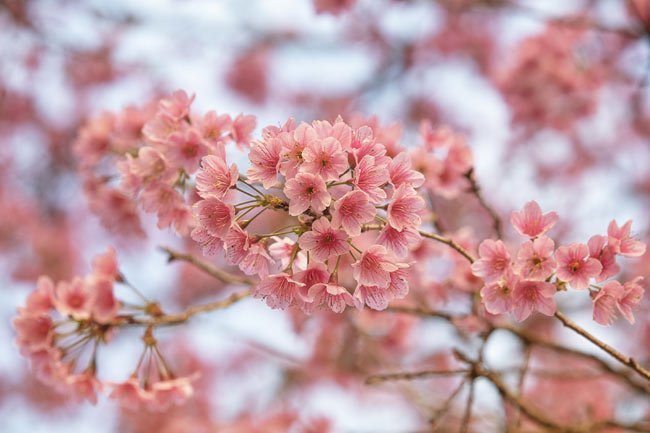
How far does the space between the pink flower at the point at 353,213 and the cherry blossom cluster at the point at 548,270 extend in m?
0.34

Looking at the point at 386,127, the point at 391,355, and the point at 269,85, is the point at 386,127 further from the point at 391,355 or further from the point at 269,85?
the point at 269,85

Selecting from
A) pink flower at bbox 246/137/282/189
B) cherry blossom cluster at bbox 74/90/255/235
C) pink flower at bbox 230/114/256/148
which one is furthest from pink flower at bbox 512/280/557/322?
pink flower at bbox 230/114/256/148

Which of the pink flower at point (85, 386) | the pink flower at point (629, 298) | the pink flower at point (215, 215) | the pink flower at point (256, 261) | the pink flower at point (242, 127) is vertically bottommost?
the pink flower at point (85, 386)

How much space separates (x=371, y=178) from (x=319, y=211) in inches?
5.7

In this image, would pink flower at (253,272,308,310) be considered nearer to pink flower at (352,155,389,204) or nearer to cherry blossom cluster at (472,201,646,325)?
pink flower at (352,155,389,204)

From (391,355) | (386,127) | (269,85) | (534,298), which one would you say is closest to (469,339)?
(391,355)

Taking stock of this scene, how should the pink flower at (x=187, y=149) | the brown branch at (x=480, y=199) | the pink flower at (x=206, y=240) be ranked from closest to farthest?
the pink flower at (x=206, y=240), the pink flower at (x=187, y=149), the brown branch at (x=480, y=199)

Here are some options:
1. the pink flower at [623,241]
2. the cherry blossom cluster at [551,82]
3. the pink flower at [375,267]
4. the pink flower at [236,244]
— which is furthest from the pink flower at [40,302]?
the cherry blossom cluster at [551,82]

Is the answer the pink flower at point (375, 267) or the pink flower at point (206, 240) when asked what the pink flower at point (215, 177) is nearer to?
the pink flower at point (206, 240)

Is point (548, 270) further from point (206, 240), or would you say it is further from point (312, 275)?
point (206, 240)

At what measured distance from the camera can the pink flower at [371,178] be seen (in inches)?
56.5

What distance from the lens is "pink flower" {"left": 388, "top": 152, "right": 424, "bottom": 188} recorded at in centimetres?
153

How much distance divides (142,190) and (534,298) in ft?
4.19

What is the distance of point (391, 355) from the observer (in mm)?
3938
